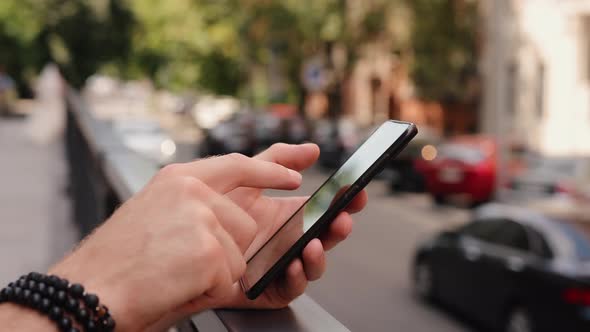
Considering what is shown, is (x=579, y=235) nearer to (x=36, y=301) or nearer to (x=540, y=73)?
(x=36, y=301)

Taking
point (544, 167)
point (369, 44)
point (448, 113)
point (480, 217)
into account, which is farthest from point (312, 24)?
point (480, 217)

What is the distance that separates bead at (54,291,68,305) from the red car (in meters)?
19.2

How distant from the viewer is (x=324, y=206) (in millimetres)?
1878

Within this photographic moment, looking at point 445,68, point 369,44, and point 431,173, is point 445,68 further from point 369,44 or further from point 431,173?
point 431,173

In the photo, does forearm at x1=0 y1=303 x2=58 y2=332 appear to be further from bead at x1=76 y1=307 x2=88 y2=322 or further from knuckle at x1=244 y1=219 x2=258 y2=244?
knuckle at x1=244 y1=219 x2=258 y2=244

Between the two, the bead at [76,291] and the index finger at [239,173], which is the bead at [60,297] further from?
the index finger at [239,173]

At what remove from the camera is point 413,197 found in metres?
23.2

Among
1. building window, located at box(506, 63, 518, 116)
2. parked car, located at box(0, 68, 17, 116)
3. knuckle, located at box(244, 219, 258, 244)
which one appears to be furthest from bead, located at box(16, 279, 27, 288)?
parked car, located at box(0, 68, 17, 116)

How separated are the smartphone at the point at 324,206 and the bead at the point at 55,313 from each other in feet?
1.44

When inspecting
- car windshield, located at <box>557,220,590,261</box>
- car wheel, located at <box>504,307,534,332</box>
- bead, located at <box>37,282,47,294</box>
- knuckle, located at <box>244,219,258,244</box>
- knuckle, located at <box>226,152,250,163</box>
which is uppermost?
knuckle, located at <box>226,152,250,163</box>

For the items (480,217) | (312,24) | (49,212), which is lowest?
(312,24)

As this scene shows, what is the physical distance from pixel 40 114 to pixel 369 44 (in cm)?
1386

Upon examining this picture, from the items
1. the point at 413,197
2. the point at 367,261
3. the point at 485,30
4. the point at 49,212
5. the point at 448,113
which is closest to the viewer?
the point at 49,212

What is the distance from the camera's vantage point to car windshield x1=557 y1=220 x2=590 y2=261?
8203mm
